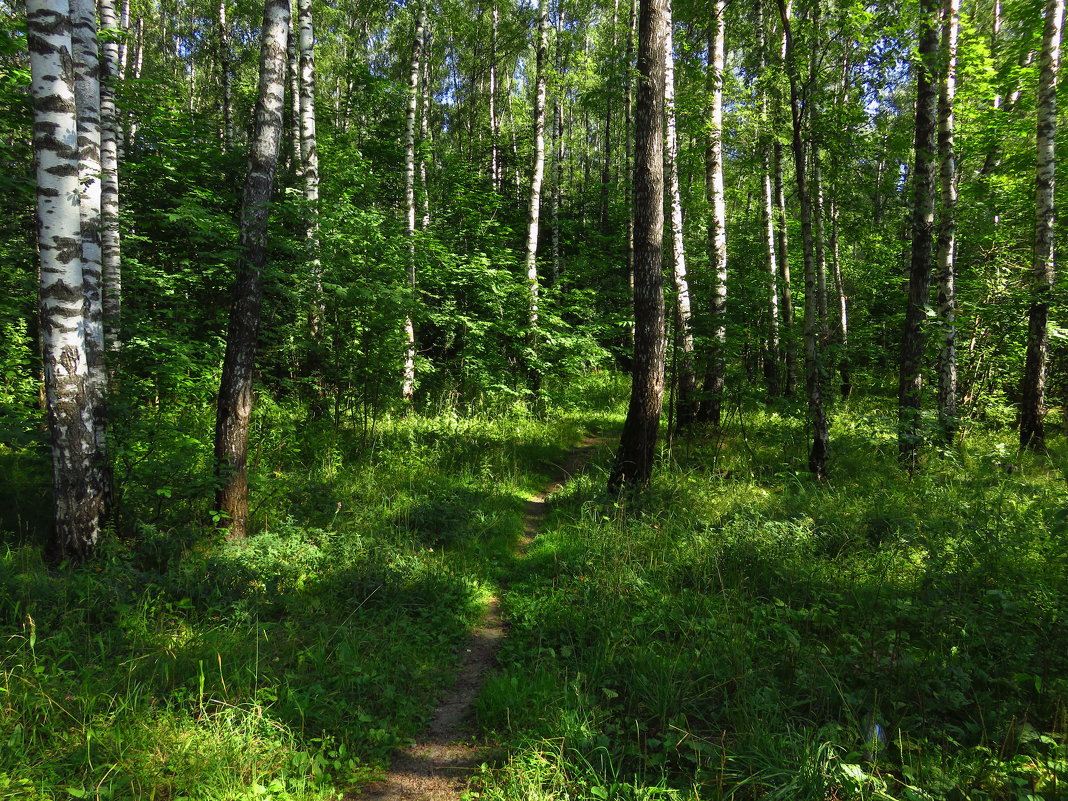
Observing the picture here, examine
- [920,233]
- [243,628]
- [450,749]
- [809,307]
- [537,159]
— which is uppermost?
[537,159]

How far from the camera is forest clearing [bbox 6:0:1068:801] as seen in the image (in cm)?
303

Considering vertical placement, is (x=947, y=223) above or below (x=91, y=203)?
above

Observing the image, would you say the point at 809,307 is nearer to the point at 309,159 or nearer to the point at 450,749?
the point at 450,749

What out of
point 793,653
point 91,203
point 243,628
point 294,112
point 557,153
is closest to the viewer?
point 793,653

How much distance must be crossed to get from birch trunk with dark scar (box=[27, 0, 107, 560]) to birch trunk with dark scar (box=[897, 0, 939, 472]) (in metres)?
10.0

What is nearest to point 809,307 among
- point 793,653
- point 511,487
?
point 511,487

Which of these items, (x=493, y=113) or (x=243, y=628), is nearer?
(x=243, y=628)

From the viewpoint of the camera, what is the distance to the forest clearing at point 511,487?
9.94 feet

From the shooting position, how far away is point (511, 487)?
8344 mm

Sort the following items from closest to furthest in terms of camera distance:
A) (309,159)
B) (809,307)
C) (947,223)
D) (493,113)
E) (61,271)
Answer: (61,271) < (809,307) < (947,223) < (309,159) < (493,113)

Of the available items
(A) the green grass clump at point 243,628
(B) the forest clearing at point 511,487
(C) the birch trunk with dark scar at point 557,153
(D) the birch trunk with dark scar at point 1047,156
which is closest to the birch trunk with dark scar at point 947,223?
(B) the forest clearing at point 511,487

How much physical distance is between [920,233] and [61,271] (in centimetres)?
1097

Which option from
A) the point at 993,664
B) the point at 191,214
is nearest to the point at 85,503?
the point at 191,214

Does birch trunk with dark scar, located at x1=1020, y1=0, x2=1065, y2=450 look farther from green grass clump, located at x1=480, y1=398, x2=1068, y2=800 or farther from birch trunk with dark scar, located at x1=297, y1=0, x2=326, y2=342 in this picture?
birch trunk with dark scar, located at x1=297, y1=0, x2=326, y2=342
